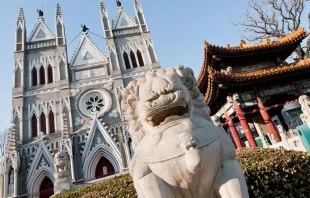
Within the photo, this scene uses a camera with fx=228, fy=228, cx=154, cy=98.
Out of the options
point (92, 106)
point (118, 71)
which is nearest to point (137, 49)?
point (118, 71)

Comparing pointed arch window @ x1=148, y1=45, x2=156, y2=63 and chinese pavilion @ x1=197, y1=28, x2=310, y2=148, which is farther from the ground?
pointed arch window @ x1=148, y1=45, x2=156, y2=63

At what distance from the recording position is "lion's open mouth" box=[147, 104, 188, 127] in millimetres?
1866

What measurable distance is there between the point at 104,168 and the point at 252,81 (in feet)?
39.0

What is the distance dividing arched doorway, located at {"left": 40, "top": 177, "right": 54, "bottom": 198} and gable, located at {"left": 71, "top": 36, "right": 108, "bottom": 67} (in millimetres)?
10280

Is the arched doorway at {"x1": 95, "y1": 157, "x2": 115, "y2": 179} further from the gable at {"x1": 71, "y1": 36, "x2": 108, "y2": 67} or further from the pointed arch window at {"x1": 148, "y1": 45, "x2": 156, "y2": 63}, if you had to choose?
the pointed arch window at {"x1": 148, "y1": 45, "x2": 156, "y2": 63}

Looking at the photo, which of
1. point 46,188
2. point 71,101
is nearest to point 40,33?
point 71,101

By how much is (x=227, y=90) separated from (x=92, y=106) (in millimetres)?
13103

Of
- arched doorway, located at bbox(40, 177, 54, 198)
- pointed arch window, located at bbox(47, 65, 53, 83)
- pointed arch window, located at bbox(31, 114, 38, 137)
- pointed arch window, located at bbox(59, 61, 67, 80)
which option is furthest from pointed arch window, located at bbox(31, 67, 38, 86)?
arched doorway, located at bbox(40, 177, 54, 198)

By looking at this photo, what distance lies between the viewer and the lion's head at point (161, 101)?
1841 millimetres

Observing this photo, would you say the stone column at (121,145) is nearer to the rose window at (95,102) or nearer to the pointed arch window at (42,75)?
the rose window at (95,102)

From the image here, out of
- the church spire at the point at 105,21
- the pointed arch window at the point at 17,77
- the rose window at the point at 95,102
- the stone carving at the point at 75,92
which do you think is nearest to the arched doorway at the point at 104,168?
the rose window at the point at 95,102

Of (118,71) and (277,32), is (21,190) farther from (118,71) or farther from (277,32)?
(277,32)

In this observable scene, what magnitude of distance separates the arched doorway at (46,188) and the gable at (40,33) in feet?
44.8

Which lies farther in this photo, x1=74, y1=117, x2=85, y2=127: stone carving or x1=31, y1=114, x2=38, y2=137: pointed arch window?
x1=74, y1=117, x2=85, y2=127: stone carving
